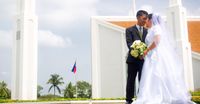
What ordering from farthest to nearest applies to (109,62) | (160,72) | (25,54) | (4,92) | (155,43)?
(4,92) → (109,62) → (25,54) → (155,43) → (160,72)

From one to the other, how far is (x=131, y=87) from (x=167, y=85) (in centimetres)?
70

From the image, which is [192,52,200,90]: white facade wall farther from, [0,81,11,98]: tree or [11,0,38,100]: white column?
[0,81,11,98]: tree

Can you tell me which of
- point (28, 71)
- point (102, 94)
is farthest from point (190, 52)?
point (28, 71)

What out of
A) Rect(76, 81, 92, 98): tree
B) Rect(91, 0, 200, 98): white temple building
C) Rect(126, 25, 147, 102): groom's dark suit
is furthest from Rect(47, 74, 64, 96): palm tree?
Rect(126, 25, 147, 102): groom's dark suit

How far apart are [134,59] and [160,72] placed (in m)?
0.61

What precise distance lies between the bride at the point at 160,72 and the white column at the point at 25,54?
16.8m

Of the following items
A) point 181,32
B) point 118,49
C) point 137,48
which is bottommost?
point 137,48

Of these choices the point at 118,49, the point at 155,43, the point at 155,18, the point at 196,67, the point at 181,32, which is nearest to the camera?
the point at 155,43

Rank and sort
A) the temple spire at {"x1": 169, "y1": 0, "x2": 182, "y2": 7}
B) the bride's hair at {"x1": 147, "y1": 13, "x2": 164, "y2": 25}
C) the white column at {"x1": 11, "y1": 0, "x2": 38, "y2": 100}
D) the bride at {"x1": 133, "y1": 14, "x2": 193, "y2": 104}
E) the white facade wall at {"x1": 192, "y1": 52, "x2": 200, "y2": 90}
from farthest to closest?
the white facade wall at {"x1": 192, "y1": 52, "x2": 200, "y2": 90} → the temple spire at {"x1": 169, "y1": 0, "x2": 182, "y2": 7} → the white column at {"x1": 11, "y1": 0, "x2": 38, "y2": 100} → the bride's hair at {"x1": 147, "y1": 13, "x2": 164, "y2": 25} → the bride at {"x1": 133, "y1": 14, "x2": 193, "y2": 104}

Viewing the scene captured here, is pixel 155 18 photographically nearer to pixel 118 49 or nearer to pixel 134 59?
pixel 134 59

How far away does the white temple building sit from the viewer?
22.8 meters

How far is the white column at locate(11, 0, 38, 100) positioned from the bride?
16811 millimetres

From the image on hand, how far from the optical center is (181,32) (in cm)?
2258

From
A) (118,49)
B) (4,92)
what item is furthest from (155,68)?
(4,92)
